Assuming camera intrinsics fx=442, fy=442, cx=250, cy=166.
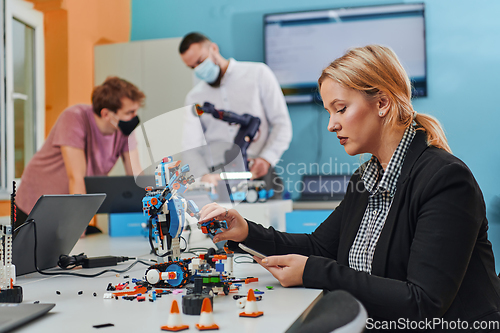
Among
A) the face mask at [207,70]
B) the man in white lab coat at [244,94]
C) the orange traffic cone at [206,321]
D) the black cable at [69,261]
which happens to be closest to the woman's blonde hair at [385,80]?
the orange traffic cone at [206,321]

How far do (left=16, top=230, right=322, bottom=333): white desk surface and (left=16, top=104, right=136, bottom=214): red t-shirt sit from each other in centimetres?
154

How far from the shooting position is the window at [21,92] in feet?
9.70

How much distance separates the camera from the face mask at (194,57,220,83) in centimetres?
306

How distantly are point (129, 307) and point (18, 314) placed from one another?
0.18 meters

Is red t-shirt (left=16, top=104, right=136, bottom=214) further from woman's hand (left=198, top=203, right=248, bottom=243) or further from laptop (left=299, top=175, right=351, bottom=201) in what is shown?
woman's hand (left=198, top=203, right=248, bottom=243)

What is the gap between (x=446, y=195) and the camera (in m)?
0.82

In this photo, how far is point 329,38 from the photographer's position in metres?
3.09

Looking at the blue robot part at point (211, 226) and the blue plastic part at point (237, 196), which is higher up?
the blue plastic part at point (237, 196)

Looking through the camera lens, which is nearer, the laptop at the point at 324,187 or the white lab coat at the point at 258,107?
the laptop at the point at 324,187

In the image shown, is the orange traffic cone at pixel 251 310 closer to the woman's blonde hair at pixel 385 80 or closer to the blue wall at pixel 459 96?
the woman's blonde hair at pixel 385 80

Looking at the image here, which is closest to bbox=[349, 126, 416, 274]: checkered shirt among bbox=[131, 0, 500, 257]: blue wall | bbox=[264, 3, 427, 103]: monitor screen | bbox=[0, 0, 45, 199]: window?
bbox=[131, 0, 500, 257]: blue wall

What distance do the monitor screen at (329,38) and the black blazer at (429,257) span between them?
2.13 metres

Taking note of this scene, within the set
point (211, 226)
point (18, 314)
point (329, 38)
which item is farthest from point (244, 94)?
point (18, 314)

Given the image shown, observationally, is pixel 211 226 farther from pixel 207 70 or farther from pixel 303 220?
pixel 207 70
